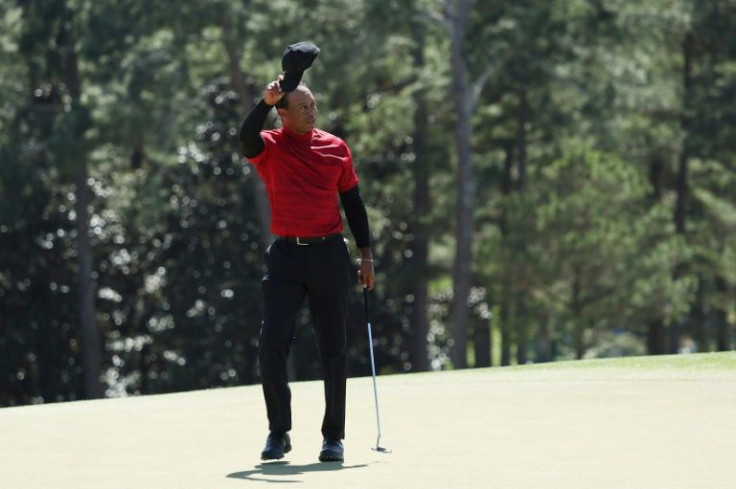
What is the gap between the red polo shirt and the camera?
8531 millimetres

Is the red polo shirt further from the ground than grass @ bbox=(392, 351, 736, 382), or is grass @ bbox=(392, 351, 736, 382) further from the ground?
the red polo shirt

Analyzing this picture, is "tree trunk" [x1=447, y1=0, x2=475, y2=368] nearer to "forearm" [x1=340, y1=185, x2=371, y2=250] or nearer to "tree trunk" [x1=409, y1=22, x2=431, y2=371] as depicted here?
"tree trunk" [x1=409, y1=22, x2=431, y2=371]

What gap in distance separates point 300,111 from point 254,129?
0.84ft

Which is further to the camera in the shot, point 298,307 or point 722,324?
point 722,324

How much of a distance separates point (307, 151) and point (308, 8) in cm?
2803

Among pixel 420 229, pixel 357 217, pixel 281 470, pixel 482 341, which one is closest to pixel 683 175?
pixel 482 341

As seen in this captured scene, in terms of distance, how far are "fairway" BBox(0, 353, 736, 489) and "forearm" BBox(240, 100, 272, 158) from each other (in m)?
1.51

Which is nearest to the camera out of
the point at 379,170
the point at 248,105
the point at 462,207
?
the point at 462,207

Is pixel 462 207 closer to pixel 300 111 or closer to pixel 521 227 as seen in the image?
pixel 521 227

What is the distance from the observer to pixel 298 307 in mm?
8766

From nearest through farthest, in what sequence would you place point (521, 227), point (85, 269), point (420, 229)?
point (521, 227) → point (85, 269) → point (420, 229)

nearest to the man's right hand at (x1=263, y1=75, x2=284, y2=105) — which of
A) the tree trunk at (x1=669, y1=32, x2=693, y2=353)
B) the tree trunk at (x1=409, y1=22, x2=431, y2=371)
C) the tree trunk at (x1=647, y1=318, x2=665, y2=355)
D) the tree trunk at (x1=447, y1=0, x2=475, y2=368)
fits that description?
the tree trunk at (x1=447, y1=0, x2=475, y2=368)

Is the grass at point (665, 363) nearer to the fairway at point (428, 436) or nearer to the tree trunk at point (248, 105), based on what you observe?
the fairway at point (428, 436)

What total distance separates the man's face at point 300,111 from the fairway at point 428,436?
1.63 metres
